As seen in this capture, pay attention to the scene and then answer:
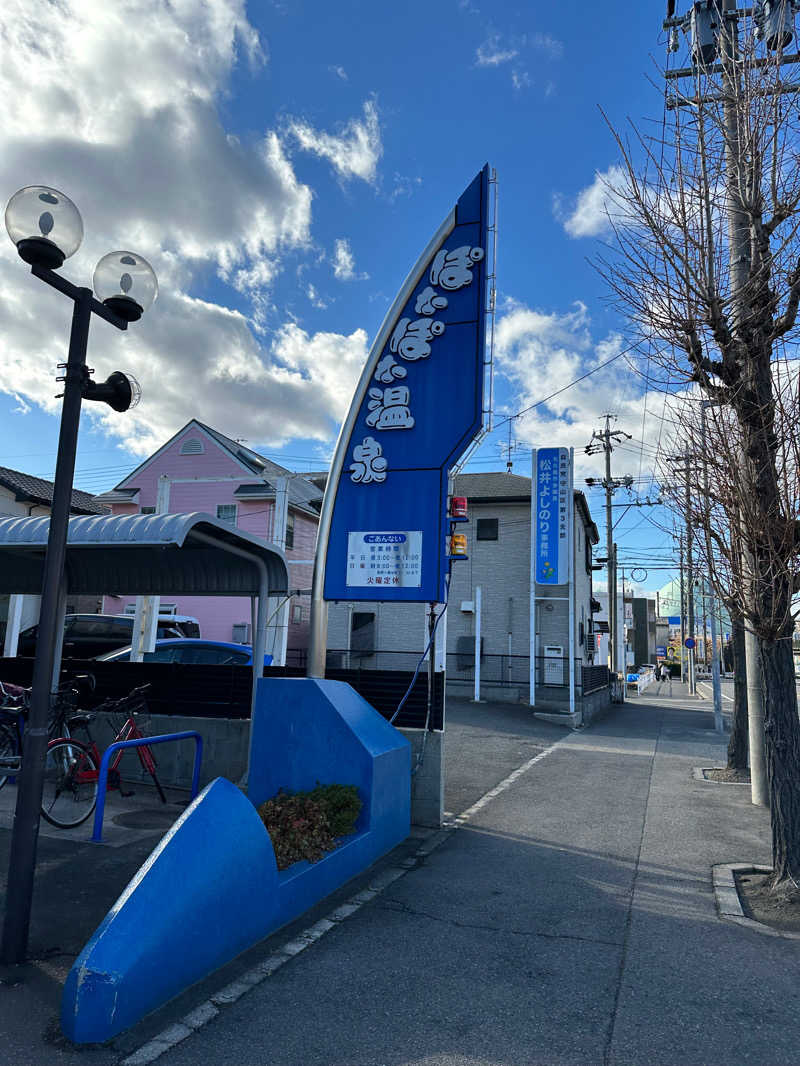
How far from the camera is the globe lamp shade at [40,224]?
4.44 m

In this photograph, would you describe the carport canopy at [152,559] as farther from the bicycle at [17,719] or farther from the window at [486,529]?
the window at [486,529]

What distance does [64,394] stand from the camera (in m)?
4.72

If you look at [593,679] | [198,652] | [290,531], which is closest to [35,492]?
[290,531]

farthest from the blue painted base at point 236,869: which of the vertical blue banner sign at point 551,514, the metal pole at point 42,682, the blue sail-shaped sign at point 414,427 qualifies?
the vertical blue banner sign at point 551,514

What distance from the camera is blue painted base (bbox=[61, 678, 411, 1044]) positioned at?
11.5 ft

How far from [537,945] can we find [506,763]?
7760 millimetres

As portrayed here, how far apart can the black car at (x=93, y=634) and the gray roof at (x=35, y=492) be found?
9624mm

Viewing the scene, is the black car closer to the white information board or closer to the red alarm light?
the white information board

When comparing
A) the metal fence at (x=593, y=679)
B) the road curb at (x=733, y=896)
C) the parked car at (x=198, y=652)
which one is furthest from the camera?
the metal fence at (x=593, y=679)

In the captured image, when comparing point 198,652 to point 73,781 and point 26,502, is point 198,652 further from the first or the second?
point 26,502

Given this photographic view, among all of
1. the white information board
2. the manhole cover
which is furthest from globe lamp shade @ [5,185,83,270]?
the manhole cover

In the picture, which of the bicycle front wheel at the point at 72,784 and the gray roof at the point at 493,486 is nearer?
the bicycle front wheel at the point at 72,784

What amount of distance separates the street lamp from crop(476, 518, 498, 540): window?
22163mm

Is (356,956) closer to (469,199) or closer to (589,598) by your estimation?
(469,199)
